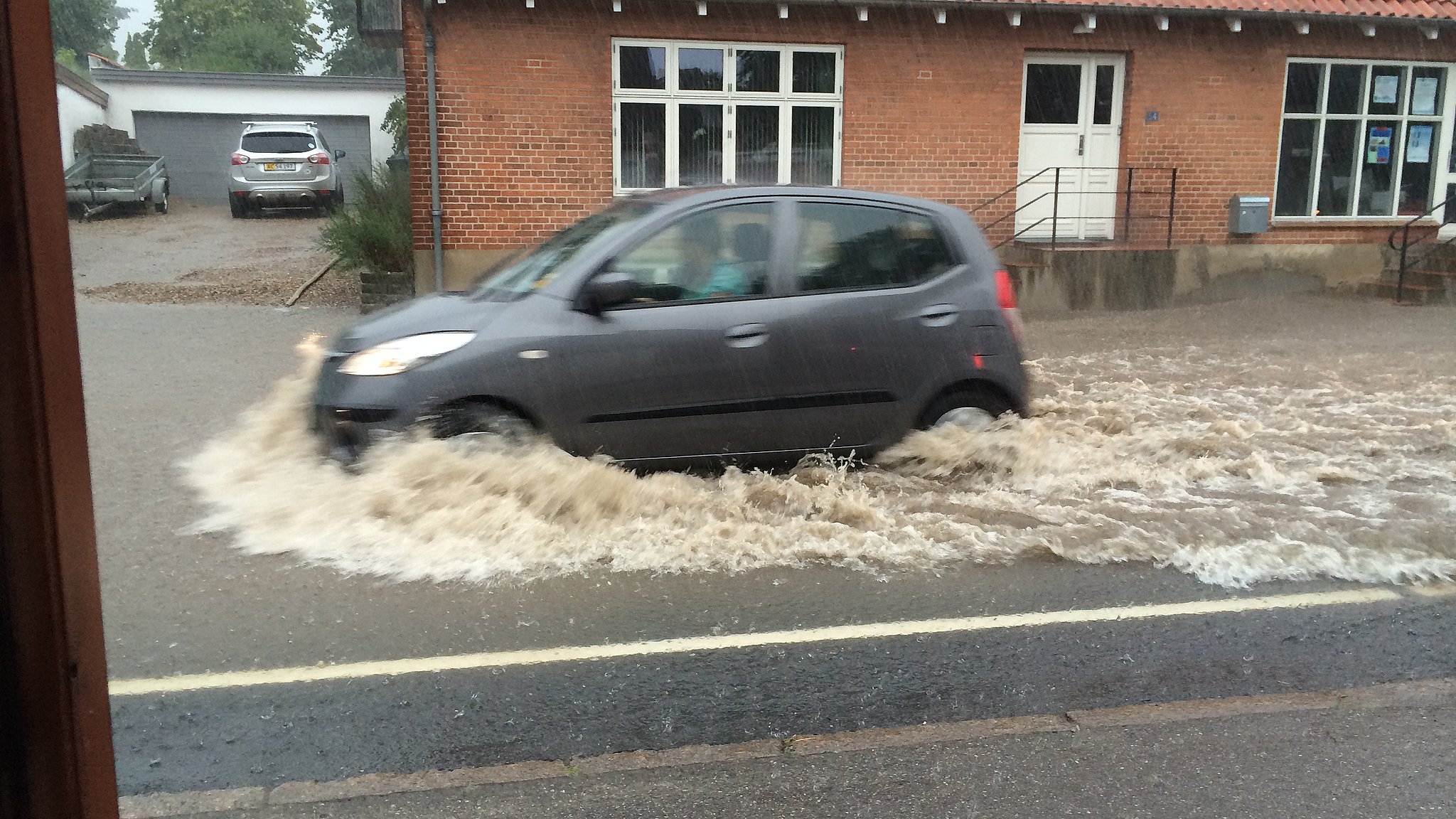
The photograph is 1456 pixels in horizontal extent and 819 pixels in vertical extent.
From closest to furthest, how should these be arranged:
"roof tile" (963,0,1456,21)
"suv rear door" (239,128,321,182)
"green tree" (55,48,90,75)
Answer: "roof tile" (963,0,1456,21) < "suv rear door" (239,128,321,182) < "green tree" (55,48,90,75)

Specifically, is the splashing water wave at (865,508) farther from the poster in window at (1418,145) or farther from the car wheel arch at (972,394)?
the poster in window at (1418,145)

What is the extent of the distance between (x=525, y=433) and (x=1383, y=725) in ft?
12.8

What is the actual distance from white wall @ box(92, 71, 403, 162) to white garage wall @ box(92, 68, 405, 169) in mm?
19

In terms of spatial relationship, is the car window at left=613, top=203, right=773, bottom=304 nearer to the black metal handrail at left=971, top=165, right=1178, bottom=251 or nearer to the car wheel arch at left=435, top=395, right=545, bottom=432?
the car wheel arch at left=435, top=395, right=545, bottom=432

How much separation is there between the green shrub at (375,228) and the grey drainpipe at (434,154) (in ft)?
1.71

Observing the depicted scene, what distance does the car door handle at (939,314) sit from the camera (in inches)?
254

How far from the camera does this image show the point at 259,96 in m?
30.8

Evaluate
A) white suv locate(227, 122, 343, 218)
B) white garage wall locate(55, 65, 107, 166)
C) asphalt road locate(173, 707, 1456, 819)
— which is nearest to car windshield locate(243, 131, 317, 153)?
white suv locate(227, 122, 343, 218)

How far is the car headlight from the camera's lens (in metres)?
5.64

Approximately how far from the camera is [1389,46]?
15508 mm

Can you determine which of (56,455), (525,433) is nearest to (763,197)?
(525,433)

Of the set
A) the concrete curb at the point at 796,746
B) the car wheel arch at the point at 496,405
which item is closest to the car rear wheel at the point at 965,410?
the car wheel arch at the point at 496,405

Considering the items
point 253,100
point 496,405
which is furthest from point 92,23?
point 496,405

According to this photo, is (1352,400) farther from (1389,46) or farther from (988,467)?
(1389,46)
